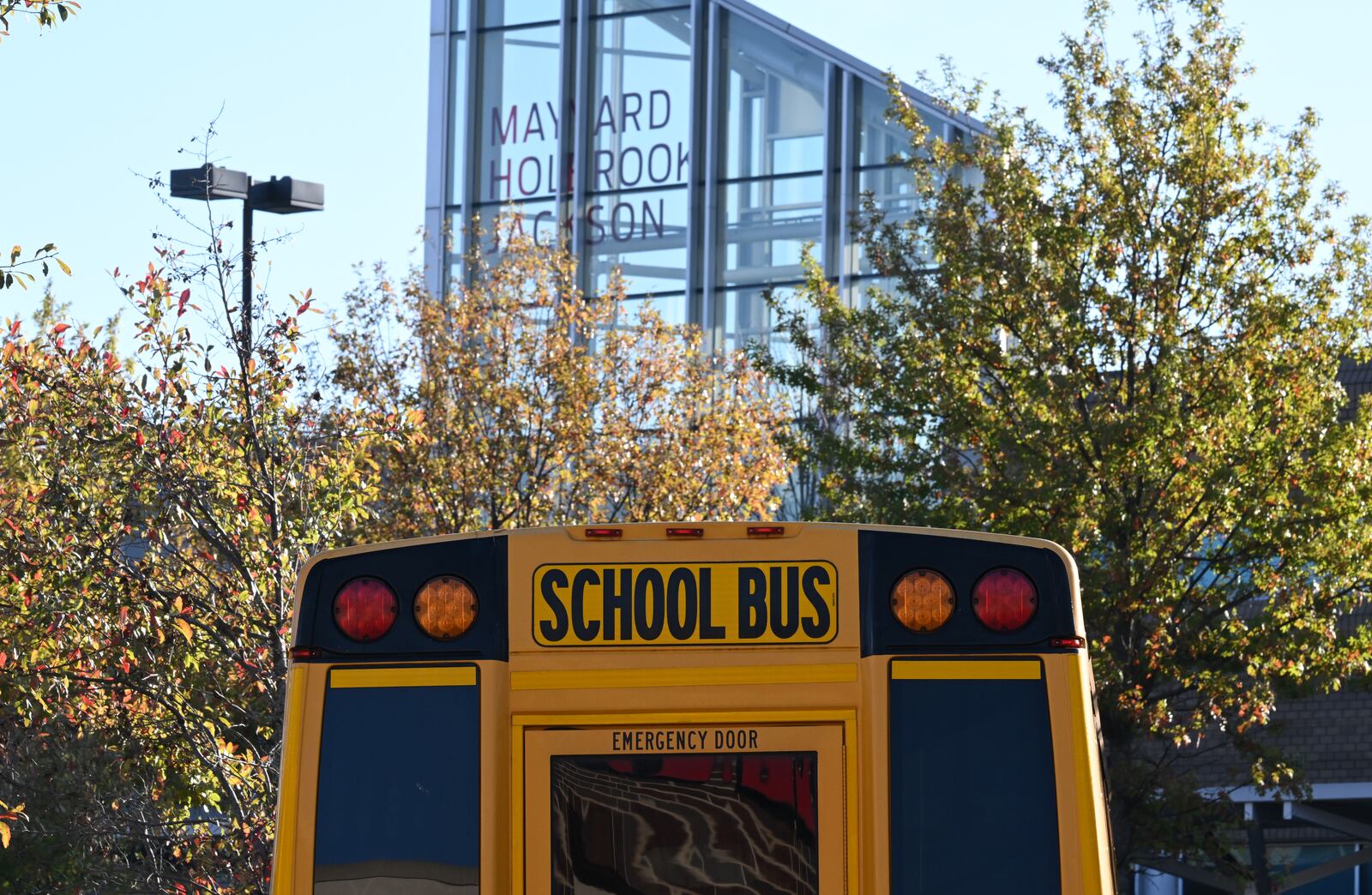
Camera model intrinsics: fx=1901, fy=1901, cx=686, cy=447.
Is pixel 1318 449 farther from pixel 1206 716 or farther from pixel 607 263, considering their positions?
pixel 607 263

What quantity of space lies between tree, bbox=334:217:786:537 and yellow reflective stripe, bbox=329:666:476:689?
1028cm

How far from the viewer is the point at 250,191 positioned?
13719 mm

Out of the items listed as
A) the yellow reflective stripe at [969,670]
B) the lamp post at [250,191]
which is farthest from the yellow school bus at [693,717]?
the lamp post at [250,191]

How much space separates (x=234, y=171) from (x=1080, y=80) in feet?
21.5

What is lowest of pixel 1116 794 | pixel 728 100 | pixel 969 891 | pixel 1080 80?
pixel 1116 794

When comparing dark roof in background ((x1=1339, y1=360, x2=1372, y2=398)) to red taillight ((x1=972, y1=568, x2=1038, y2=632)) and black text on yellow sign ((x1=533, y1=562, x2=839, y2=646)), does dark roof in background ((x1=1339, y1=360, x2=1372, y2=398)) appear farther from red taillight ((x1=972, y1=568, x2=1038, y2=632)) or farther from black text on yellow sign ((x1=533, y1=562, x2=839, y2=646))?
black text on yellow sign ((x1=533, y1=562, x2=839, y2=646))

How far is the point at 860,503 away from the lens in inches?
576

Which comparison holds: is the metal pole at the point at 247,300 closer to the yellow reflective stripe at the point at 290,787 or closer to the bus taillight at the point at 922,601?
the yellow reflective stripe at the point at 290,787

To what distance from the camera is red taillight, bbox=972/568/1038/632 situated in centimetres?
511

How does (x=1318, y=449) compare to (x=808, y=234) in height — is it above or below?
below

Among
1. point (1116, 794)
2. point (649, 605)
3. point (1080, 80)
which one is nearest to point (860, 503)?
point (1116, 794)

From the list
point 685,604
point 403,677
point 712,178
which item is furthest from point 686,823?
point 712,178

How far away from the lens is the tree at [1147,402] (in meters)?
13.2

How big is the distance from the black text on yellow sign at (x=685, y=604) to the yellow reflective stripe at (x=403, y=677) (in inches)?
8.9
